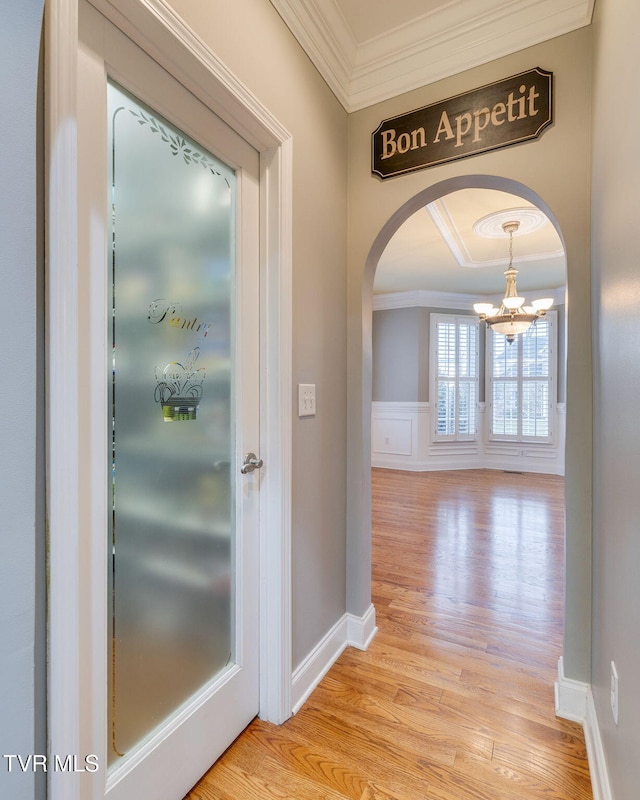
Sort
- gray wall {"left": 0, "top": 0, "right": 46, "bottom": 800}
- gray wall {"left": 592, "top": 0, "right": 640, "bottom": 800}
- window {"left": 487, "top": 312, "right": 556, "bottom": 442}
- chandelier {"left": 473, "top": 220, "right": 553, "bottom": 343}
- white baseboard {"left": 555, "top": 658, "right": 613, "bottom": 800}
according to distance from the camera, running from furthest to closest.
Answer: window {"left": 487, "top": 312, "right": 556, "bottom": 442}
chandelier {"left": 473, "top": 220, "right": 553, "bottom": 343}
white baseboard {"left": 555, "top": 658, "right": 613, "bottom": 800}
gray wall {"left": 592, "top": 0, "right": 640, "bottom": 800}
gray wall {"left": 0, "top": 0, "right": 46, "bottom": 800}

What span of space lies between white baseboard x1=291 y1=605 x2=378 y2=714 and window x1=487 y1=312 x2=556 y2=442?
218 inches

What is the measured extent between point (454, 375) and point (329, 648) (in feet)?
A: 18.8

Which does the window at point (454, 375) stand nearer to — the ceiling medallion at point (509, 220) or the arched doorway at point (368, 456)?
the ceiling medallion at point (509, 220)

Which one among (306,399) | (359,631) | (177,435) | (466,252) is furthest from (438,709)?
(466,252)

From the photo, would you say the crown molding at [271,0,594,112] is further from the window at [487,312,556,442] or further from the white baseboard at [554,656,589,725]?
the window at [487,312,556,442]

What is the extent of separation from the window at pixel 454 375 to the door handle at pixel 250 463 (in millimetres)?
5655

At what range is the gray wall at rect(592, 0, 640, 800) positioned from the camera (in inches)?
33.9

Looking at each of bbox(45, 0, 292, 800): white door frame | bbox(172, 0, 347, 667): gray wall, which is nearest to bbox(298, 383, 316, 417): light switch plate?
bbox(172, 0, 347, 667): gray wall

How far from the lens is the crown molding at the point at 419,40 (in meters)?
1.54

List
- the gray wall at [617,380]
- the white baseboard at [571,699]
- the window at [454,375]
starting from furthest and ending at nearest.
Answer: the window at [454,375]
the white baseboard at [571,699]
the gray wall at [617,380]

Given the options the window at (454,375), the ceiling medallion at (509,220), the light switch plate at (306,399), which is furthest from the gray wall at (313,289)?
the window at (454,375)

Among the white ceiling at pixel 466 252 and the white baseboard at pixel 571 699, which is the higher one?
the white ceiling at pixel 466 252

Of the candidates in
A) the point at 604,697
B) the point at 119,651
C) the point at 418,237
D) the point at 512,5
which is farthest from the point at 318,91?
the point at 418,237

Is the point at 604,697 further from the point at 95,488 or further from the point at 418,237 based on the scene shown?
the point at 418,237
